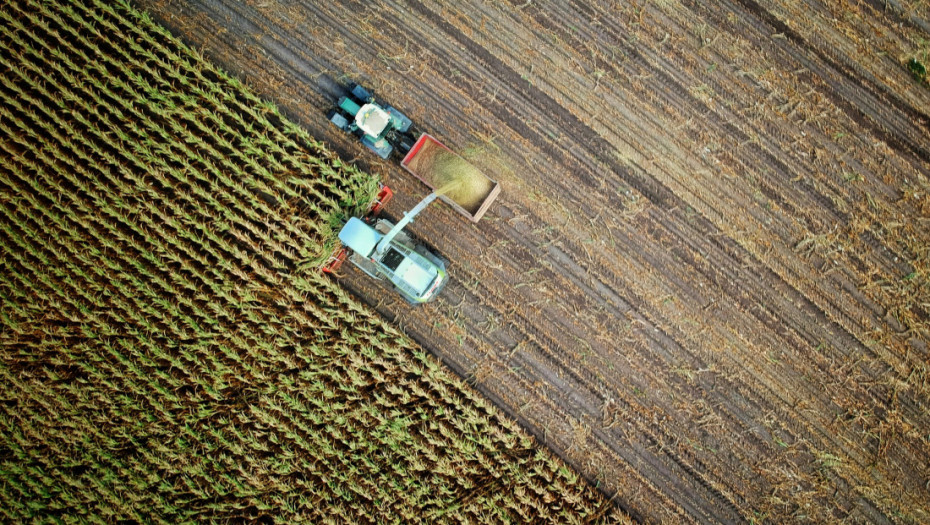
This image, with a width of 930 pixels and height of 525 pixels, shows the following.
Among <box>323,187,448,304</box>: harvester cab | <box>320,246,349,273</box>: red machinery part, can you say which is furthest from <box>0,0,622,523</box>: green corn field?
<box>323,187,448,304</box>: harvester cab

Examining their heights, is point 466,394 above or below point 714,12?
below

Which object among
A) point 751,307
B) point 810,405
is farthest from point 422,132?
point 810,405

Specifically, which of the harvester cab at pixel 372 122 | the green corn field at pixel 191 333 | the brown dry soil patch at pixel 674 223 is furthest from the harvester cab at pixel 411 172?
the green corn field at pixel 191 333

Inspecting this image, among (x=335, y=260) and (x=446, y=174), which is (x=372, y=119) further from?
(x=335, y=260)

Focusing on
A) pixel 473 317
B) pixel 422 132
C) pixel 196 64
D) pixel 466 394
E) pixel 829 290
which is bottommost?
pixel 466 394

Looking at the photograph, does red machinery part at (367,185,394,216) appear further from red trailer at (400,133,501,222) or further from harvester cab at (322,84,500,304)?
red trailer at (400,133,501,222)

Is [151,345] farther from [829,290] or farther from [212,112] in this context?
[829,290]
